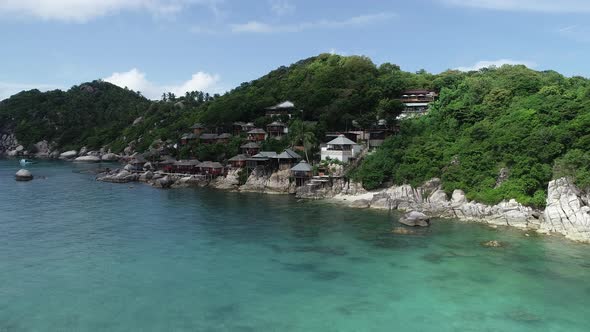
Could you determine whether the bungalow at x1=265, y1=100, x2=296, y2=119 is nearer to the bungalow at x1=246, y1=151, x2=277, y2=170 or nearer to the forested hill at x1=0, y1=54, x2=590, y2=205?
the forested hill at x1=0, y1=54, x2=590, y2=205

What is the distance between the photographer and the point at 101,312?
17516mm

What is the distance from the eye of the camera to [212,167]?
54188 mm

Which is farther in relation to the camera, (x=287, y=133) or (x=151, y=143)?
(x=151, y=143)

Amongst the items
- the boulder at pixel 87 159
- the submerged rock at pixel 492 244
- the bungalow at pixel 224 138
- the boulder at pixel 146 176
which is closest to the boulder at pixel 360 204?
the submerged rock at pixel 492 244

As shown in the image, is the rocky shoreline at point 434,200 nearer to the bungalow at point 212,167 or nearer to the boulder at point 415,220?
the bungalow at point 212,167

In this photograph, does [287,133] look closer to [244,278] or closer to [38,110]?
[244,278]

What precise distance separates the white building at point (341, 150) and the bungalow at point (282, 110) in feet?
48.6

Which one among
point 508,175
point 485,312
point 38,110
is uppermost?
point 38,110

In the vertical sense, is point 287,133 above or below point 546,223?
above

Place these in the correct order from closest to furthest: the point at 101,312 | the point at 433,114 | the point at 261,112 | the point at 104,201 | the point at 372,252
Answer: the point at 101,312, the point at 372,252, the point at 104,201, the point at 433,114, the point at 261,112

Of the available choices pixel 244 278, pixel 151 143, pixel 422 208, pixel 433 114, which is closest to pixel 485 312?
pixel 244 278

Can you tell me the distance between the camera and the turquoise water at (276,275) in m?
17.1

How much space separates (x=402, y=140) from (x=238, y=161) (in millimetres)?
20211

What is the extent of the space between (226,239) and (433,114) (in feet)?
103
